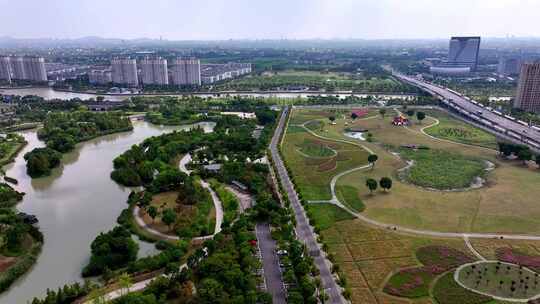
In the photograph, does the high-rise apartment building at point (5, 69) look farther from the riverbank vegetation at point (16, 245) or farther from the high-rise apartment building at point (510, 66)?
the high-rise apartment building at point (510, 66)

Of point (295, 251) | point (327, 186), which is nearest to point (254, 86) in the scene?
point (327, 186)

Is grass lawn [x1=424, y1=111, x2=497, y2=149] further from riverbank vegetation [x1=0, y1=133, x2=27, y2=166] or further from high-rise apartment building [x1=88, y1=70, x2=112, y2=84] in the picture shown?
high-rise apartment building [x1=88, y1=70, x2=112, y2=84]

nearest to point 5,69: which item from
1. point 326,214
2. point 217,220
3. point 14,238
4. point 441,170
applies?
point 14,238

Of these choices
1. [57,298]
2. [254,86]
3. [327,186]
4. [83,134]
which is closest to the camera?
[57,298]

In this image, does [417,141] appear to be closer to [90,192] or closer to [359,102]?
[359,102]

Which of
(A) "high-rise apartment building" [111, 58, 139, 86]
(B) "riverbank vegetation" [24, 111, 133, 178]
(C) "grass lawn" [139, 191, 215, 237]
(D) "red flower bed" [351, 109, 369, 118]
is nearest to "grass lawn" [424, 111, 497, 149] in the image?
(D) "red flower bed" [351, 109, 369, 118]

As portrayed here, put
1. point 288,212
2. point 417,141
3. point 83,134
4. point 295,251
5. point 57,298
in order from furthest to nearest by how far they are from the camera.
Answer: point 83,134, point 417,141, point 288,212, point 295,251, point 57,298
